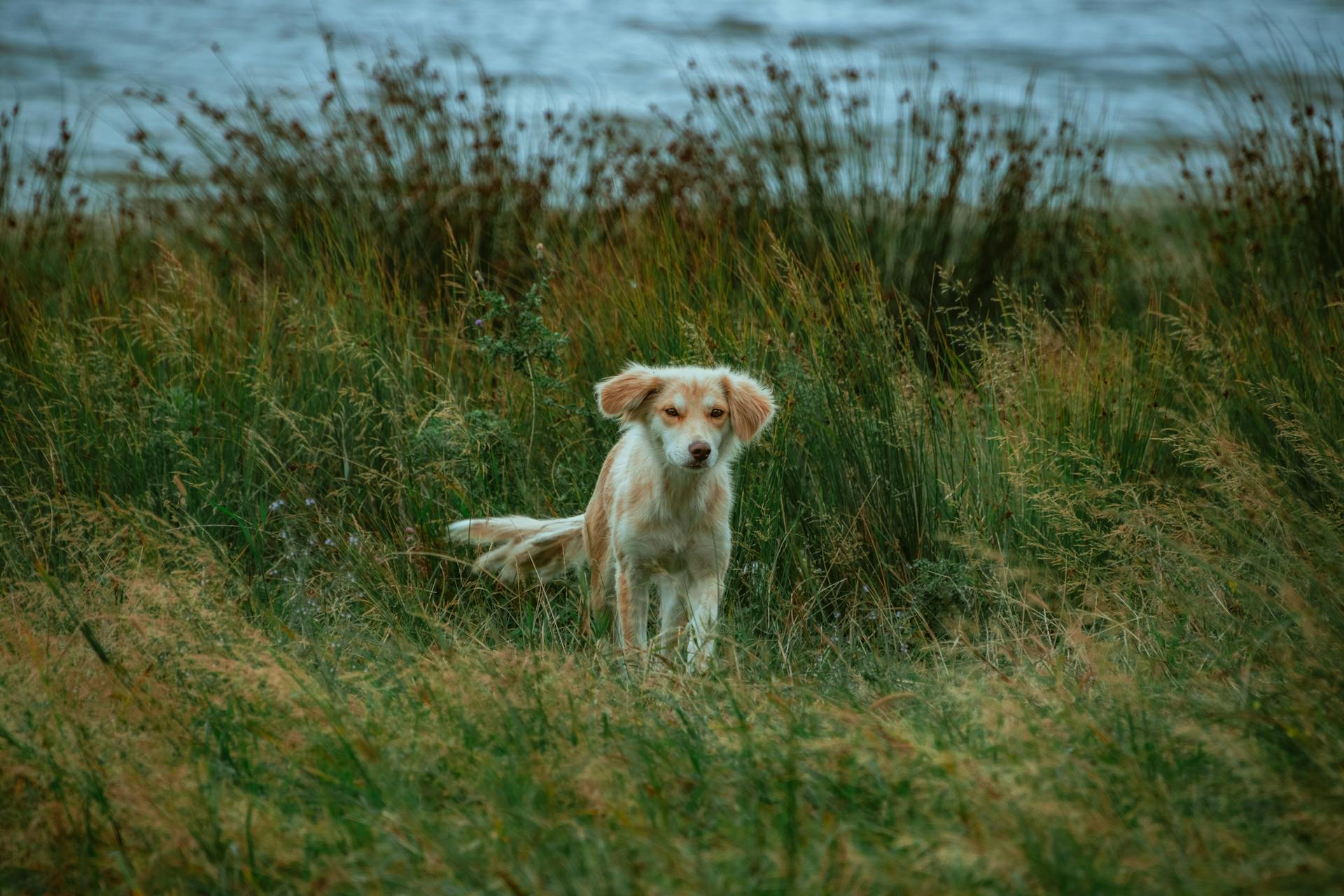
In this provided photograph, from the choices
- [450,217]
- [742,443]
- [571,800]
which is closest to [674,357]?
[742,443]

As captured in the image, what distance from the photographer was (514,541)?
13.6 ft

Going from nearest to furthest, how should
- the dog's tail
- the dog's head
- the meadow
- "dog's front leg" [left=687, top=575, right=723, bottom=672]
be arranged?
the meadow < "dog's front leg" [left=687, top=575, right=723, bottom=672] < the dog's head < the dog's tail

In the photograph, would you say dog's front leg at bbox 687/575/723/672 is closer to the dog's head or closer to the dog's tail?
the dog's head

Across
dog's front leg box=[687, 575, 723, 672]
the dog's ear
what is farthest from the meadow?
the dog's ear

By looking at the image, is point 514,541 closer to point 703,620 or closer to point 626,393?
point 626,393

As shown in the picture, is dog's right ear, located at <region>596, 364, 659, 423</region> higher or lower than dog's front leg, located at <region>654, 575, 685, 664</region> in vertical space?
higher

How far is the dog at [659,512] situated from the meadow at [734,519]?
211 millimetres

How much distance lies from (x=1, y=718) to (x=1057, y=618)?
311 centimetres

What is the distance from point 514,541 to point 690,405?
0.82 meters

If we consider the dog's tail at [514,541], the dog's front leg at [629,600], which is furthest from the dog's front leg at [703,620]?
the dog's tail at [514,541]

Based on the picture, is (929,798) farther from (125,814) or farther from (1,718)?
(1,718)

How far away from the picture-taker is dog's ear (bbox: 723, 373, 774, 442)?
13.2 feet

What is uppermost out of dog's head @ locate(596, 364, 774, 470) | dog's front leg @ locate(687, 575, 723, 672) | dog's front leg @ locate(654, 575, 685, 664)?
dog's head @ locate(596, 364, 774, 470)

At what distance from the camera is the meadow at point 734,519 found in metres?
2.30
